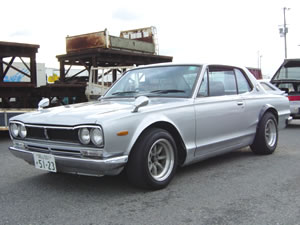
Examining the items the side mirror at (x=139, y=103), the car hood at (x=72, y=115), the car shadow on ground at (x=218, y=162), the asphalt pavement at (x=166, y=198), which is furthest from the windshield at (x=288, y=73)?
the side mirror at (x=139, y=103)

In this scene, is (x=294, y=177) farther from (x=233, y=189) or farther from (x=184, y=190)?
(x=184, y=190)

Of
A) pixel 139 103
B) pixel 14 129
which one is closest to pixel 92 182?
pixel 14 129

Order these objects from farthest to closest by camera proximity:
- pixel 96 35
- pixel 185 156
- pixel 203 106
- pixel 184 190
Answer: pixel 96 35
pixel 203 106
pixel 185 156
pixel 184 190

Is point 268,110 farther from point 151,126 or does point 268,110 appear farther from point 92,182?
point 92,182

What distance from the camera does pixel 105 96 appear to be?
4.86 metres

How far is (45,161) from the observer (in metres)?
3.56

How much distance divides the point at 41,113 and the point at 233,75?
2808mm

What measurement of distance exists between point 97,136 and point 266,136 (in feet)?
11.0

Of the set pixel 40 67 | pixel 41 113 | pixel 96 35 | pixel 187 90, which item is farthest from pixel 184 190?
pixel 40 67

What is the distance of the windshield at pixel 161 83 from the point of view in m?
4.34

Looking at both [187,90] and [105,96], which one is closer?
[187,90]

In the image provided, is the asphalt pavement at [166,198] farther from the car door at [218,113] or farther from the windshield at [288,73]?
the windshield at [288,73]

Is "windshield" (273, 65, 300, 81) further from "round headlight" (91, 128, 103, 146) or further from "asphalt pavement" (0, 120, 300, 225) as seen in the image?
"round headlight" (91, 128, 103, 146)

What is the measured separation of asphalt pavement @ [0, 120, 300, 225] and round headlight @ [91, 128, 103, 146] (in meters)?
0.58
